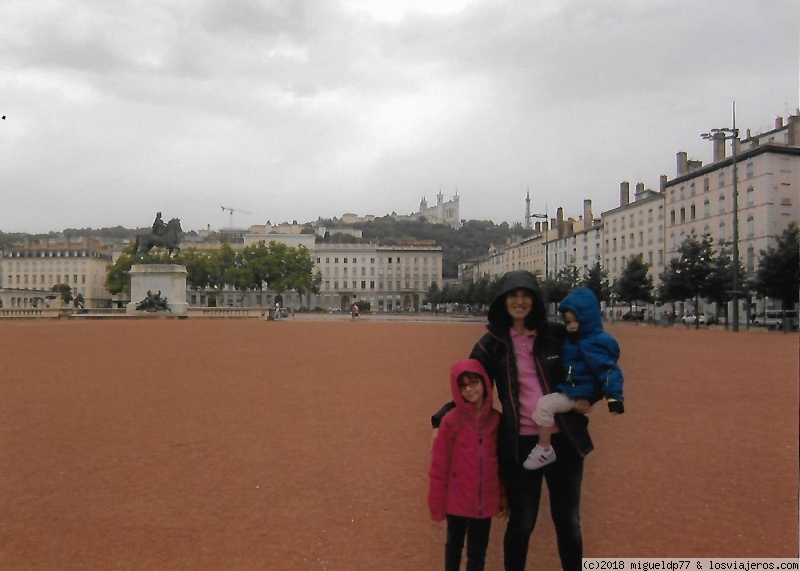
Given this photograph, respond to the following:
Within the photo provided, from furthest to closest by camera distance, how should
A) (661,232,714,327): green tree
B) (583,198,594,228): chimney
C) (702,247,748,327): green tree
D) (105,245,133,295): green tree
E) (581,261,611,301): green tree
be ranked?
(105,245,133,295): green tree < (583,198,594,228): chimney < (581,261,611,301): green tree < (661,232,714,327): green tree < (702,247,748,327): green tree

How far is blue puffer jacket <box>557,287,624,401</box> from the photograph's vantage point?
11.9 feet

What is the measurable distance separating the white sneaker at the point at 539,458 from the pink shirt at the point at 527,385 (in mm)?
116

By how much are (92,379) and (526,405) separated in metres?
12.8

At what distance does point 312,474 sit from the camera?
7.12 meters

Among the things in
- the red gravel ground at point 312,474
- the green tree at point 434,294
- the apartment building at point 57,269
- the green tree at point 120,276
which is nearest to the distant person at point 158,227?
the red gravel ground at point 312,474

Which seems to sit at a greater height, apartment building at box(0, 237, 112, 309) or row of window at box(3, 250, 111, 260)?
row of window at box(3, 250, 111, 260)

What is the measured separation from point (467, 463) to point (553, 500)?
60 centimetres

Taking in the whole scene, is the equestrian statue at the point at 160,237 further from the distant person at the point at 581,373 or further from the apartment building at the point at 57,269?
the apartment building at the point at 57,269

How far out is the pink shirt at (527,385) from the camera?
12.5 feet

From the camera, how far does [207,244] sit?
142 m

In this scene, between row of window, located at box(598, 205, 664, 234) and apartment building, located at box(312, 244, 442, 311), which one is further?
apartment building, located at box(312, 244, 442, 311)

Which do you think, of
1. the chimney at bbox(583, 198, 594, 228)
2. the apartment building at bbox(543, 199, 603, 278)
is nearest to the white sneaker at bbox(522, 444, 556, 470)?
the apartment building at bbox(543, 199, 603, 278)

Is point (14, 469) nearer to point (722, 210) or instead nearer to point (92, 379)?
point (92, 379)

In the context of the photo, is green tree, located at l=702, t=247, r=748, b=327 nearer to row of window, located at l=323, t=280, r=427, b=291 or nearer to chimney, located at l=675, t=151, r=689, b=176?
chimney, located at l=675, t=151, r=689, b=176
